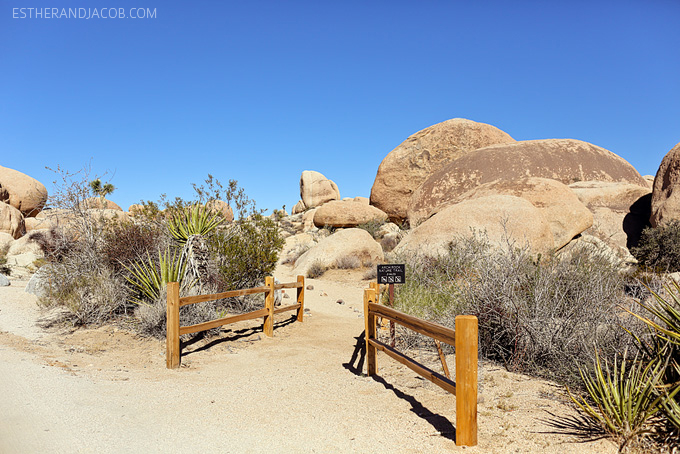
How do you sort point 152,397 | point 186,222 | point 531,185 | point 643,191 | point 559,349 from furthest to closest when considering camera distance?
1. point 643,191
2. point 531,185
3. point 186,222
4. point 559,349
5. point 152,397

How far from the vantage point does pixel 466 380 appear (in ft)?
12.0

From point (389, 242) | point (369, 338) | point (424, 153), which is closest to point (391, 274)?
point (369, 338)

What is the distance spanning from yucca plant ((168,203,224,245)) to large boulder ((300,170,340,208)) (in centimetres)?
4062

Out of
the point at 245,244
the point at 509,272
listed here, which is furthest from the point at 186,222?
the point at 509,272

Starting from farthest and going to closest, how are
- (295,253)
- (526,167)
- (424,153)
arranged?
(424,153) → (295,253) → (526,167)

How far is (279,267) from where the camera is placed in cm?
2192

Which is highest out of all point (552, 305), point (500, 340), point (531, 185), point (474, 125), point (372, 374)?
point (474, 125)

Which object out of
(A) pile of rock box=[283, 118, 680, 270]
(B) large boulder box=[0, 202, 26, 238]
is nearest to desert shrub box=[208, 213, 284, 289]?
(A) pile of rock box=[283, 118, 680, 270]

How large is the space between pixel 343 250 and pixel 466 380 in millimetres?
14478

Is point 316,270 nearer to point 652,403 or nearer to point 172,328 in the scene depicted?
point 172,328

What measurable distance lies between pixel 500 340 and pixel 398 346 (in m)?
1.76

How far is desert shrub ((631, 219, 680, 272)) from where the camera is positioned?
1284cm

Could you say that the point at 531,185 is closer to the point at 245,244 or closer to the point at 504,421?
the point at 245,244

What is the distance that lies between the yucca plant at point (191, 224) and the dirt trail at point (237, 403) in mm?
2524
